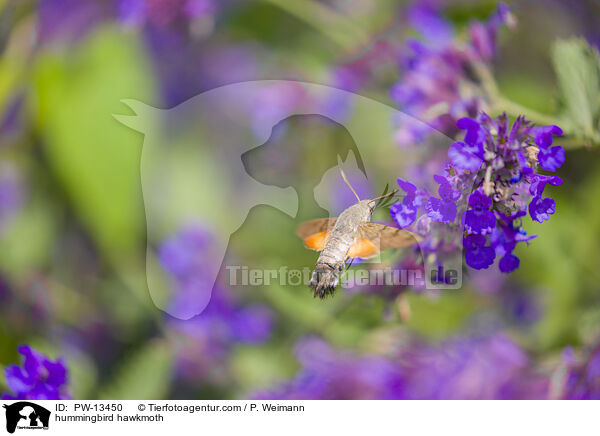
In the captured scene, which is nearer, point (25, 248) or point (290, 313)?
point (290, 313)

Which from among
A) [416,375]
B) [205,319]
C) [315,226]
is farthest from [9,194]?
[416,375]

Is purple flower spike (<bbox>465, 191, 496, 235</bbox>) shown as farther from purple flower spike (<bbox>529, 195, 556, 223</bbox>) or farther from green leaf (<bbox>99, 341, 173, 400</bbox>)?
green leaf (<bbox>99, 341, 173, 400</bbox>)

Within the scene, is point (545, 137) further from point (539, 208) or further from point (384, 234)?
point (384, 234)

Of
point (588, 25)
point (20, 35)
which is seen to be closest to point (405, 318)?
point (588, 25)

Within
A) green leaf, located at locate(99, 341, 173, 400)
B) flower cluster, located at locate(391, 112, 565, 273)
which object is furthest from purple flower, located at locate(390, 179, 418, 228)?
green leaf, located at locate(99, 341, 173, 400)

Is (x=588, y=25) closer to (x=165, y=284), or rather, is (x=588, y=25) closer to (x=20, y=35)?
(x=165, y=284)
